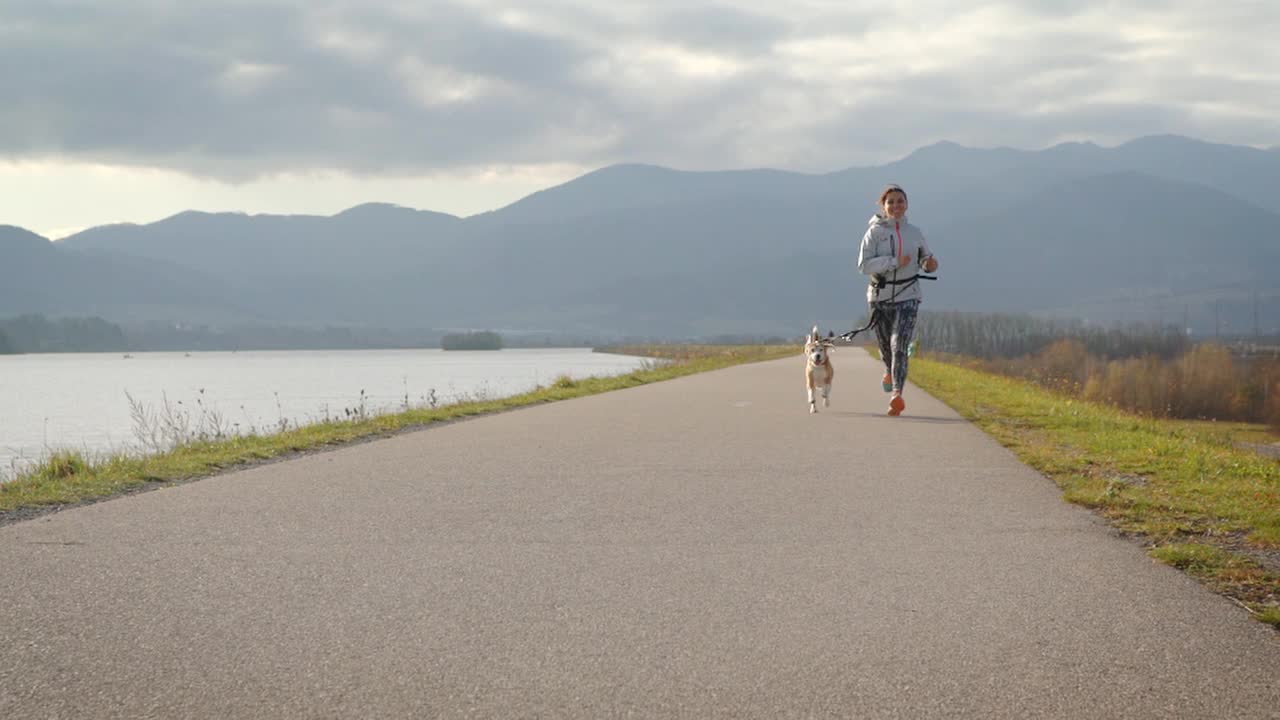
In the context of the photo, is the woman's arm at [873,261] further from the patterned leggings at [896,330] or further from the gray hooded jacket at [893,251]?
the patterned leggings at [896,330]

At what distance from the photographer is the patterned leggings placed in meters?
15.3

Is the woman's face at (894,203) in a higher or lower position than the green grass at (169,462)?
higher


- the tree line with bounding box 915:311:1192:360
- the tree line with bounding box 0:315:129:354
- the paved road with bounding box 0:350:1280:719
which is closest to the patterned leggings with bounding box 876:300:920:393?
the paved road with bounding box 0:350:1280:719

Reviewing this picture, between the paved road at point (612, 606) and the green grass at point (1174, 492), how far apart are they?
11.4 inches

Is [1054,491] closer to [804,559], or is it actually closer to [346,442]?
[804,559]

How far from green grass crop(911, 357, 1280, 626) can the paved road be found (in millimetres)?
289

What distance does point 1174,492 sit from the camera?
8.85 m

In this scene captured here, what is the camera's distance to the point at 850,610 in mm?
5352

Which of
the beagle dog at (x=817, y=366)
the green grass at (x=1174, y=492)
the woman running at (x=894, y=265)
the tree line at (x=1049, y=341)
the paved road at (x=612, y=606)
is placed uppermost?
the woman running at (x=894, y=265)

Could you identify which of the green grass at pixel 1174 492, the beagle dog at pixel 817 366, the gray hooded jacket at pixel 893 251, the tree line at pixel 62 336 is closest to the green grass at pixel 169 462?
the beagle dog at pixel 817 366

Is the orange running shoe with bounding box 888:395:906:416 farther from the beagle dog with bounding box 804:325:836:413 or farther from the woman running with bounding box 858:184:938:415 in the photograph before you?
the beagle dog with bounding box 804:325:836:413

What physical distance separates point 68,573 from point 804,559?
3.87 m

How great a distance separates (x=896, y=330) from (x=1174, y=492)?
675 centimetres

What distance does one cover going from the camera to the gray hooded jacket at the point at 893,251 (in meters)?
15.0
